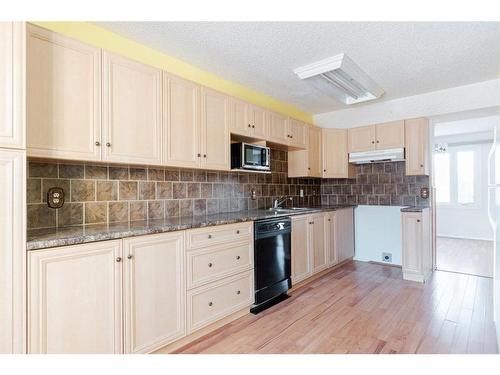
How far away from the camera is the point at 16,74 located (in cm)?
129

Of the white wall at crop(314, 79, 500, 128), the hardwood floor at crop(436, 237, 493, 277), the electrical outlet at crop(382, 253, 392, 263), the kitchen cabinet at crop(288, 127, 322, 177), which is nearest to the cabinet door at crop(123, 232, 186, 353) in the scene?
the kitchen cabinet at crop(288, 127, 322, 177)

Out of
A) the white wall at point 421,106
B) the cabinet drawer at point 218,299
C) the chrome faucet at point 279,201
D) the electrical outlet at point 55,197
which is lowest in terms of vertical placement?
the cabinet drawer at point 218,299

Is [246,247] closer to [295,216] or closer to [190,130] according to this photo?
[295,216]

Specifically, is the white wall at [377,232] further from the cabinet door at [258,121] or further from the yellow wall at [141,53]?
the yellow wall at [141,53]

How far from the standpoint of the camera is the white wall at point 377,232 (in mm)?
4078

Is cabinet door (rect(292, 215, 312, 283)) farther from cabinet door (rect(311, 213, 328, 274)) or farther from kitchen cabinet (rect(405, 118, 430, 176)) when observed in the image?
kitchen cabinet (rect(405, 118, 430, 176))

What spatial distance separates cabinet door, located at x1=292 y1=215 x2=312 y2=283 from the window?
4327mm

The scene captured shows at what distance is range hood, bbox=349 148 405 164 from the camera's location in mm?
3722

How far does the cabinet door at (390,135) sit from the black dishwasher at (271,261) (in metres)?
1.95

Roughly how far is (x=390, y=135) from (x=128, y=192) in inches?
133

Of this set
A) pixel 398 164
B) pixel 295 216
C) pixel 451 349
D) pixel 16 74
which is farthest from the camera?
pixel 398 164

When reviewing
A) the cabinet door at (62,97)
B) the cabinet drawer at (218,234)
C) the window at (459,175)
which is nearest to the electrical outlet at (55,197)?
the cabinet door at (62,97)
